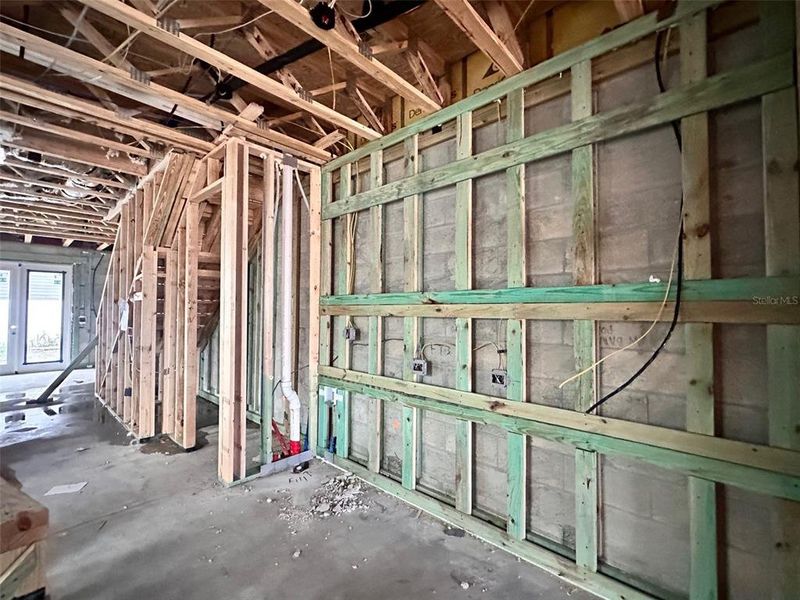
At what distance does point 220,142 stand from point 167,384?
99.1 inches

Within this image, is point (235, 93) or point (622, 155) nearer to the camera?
point (622, 155)

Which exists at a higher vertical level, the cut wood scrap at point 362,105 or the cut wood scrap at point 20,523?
the cut wood scrap at point 362,105

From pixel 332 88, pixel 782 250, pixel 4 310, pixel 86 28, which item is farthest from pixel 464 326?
pixel 4 310

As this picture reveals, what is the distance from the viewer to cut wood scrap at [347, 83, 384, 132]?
2.88 metres

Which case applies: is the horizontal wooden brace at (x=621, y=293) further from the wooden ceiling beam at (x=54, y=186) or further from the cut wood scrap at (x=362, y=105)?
the wooden ceiling beam at (x=54, y=186)

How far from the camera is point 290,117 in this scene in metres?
3.20

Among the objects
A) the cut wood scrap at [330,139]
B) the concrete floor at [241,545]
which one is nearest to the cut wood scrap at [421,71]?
the cut wood scrap at [330,139]

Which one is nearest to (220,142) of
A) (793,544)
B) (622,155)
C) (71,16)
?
(71,16)

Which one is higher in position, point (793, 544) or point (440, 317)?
point (440, 317)

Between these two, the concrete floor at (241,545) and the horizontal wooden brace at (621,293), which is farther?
the concrete floor at (241,545)

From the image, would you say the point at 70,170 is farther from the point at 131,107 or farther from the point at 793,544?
the point at 793,544

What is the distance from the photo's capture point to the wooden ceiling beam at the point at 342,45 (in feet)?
5.82

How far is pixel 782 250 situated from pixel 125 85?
3.66 metres

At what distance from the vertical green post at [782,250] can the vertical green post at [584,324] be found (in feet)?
2.10
